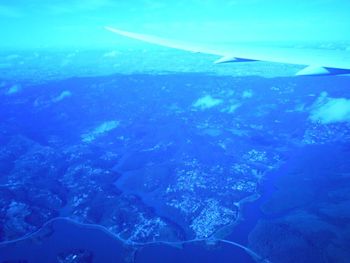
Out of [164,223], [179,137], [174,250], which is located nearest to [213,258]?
[174,250]

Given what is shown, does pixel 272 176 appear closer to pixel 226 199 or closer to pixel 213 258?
pixel 226 199

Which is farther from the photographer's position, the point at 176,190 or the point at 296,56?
the point at 176,190

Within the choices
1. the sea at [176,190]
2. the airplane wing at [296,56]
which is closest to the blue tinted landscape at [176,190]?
the sea at [176,190]

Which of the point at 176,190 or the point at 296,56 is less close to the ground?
the point at 296,56

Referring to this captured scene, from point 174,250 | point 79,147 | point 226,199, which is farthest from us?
point 79,147

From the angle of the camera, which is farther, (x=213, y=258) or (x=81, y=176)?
(x=81, y=176)

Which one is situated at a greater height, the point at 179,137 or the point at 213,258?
the point at 179,137

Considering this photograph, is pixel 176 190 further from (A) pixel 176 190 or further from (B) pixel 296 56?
(B) pixel 296 56

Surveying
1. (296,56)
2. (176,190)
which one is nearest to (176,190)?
(176,190)

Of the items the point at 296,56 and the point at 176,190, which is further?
the point at 176,190

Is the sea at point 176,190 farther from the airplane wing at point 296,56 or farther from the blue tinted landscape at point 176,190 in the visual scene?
the airplane wing at point 296,56

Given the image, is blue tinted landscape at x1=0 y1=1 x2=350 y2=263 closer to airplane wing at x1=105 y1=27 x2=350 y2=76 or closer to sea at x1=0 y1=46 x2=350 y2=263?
sea at x1=0 y1=46 x2=350 y2=263
